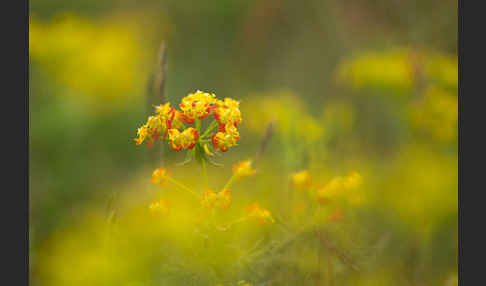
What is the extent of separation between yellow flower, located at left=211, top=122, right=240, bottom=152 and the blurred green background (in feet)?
1.87

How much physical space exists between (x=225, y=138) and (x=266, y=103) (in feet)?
6.63

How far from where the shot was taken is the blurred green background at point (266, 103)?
86.7 inches

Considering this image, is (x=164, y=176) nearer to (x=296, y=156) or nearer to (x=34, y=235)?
(x=296, y=156)

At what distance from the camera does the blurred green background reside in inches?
86.7

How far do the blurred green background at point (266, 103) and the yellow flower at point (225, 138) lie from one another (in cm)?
57

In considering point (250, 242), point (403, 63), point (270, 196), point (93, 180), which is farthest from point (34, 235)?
point (403, 63)

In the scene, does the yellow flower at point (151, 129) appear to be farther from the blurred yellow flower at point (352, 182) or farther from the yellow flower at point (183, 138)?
the blurred yellow flower at point (352, 182)

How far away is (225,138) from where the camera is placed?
1271 mm

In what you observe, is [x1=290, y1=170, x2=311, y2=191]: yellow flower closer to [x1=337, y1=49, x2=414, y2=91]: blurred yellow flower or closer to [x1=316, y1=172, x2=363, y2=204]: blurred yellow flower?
[x1=316, y1=172, x2=363, y2=204]: blurred yellow flower

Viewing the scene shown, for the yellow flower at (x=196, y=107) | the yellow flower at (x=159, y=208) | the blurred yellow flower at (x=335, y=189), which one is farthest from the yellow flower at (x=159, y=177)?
the blurred yellow flower at (x=335, y=189)

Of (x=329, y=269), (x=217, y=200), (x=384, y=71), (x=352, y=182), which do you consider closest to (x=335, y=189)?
(x=352, y=182)

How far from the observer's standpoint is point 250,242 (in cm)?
149

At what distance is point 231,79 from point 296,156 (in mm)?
2172

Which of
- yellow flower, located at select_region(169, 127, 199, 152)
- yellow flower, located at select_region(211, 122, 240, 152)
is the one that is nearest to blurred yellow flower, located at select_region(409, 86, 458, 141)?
yellow flower, located at select_region(211, 122, 240, 152)
